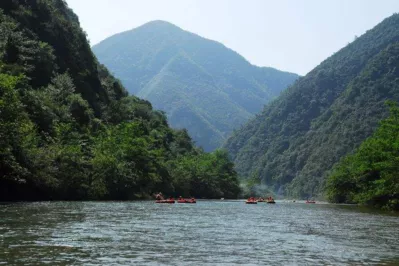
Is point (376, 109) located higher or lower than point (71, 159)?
higher

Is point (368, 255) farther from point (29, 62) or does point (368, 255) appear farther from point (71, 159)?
point (29, 62)

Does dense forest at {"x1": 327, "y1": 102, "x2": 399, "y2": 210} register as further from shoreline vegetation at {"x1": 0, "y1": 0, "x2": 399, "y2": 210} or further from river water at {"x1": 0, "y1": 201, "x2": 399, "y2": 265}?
river water at {"x1": 0, "y1": 201, "x2": 399, "y2": 265}

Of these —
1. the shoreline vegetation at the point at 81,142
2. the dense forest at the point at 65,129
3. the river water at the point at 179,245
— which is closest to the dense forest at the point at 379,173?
the shoreline vegetation at the point at 81,142

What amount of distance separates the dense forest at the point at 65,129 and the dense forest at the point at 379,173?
112ft

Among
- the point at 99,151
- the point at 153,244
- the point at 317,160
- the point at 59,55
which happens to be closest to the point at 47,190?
the point at 99,151

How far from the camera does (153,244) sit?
20.3 meters

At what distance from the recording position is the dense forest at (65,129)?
5122 cm

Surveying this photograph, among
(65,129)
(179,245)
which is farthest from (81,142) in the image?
(179,245)

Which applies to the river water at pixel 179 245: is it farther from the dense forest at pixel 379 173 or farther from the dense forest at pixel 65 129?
the dense forest at pixel 379 173

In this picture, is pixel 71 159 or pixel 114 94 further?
pixel 114 94

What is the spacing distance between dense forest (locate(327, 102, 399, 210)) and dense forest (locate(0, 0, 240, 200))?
112 ft

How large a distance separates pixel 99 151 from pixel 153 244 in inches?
2292

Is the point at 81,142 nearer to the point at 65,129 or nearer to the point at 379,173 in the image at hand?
the point at 65,129

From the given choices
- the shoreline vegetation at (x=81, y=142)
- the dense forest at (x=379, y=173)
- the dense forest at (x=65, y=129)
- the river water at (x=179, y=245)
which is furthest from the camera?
the dense forest at (x=379, y=173)
